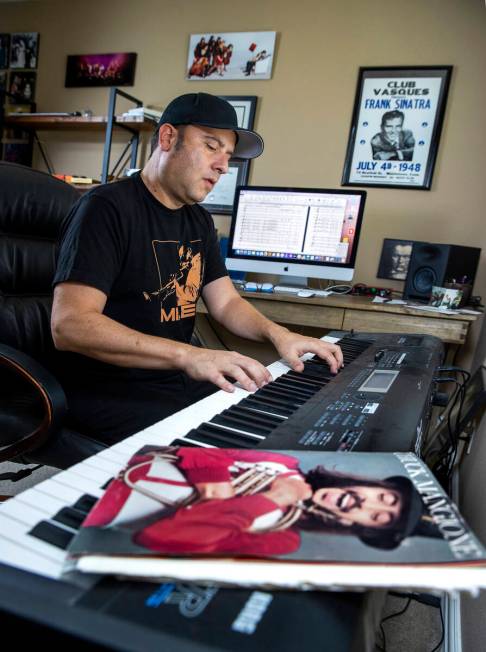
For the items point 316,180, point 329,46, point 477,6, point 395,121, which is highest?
point 477,6

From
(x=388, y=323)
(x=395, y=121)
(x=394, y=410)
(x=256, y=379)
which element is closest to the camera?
(x=394, y=410)

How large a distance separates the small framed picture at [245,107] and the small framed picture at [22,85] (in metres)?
1.54

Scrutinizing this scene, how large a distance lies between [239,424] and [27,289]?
989 mm

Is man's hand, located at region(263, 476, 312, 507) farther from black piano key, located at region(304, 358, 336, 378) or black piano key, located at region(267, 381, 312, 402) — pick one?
black piano key, located at region(304, 358, 336, 378)

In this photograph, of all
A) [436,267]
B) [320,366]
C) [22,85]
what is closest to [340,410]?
[320,366]

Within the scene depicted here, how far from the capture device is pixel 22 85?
3521 millimetres

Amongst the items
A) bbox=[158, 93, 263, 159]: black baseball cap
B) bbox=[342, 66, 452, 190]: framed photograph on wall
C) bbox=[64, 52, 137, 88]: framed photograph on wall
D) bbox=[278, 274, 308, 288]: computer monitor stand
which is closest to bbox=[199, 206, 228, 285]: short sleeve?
bbox=[158, 93, 263, 159]: black baseball cap

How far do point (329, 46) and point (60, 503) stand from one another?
2.90 metres

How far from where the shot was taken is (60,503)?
1.51ft

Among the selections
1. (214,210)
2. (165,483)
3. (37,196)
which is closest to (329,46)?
(214,210)

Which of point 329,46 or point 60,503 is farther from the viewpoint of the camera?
point 329,46

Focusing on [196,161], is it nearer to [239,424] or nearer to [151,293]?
[151,293]

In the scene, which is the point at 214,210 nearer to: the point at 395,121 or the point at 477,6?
the point at 395,121

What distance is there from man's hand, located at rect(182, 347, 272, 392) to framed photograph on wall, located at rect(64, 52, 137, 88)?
2825mm
